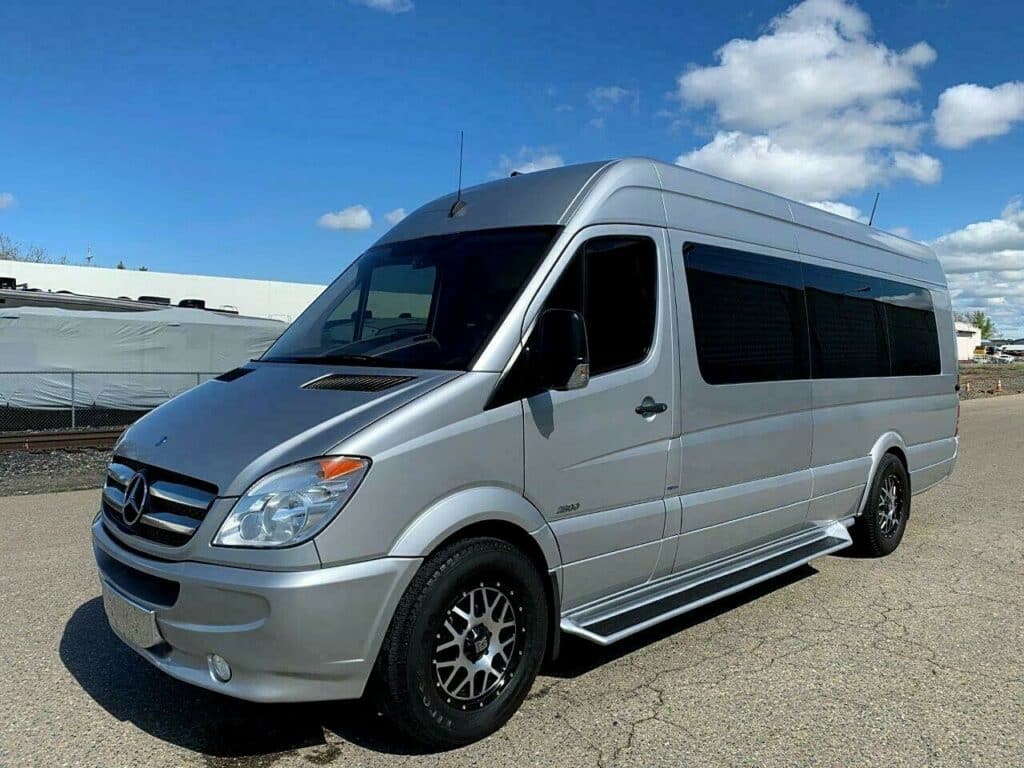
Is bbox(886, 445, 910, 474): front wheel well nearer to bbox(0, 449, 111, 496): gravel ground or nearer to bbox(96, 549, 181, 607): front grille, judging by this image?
bbox(96, 549, 181, 607): front grille

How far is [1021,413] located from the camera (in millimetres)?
22906

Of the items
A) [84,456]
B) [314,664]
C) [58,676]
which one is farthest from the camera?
[84,456]

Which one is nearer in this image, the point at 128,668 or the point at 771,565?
the point at 128,668

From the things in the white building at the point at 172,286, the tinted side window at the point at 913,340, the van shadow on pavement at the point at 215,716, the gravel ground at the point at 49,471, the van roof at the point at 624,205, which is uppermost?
the white building at the point at 172,286

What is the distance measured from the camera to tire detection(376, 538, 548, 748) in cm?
326

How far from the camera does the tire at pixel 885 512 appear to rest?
21.6ft

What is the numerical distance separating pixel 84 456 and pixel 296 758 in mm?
11854

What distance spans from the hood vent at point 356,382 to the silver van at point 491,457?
15 mm

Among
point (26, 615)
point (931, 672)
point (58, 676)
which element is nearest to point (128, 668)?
point (58, 676)

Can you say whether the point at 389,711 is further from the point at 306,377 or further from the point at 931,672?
the point at 931,672

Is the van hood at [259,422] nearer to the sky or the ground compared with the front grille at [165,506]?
nearer to the sky

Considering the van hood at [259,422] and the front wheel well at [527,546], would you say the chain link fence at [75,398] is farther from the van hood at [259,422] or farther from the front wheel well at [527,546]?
the front wheel well at [527,546]

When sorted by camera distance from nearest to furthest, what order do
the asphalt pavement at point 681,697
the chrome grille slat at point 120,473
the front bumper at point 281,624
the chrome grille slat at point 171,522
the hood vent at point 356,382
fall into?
the front bumper at point 281,624 → the chrome grille slat at point 171,522 → the asphalt pavement at point 681,697 → the hood vent at point 356,382 → the chrome grille slat at point 120,473

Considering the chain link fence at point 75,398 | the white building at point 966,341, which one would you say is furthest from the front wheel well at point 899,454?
the white building at point 966,341
